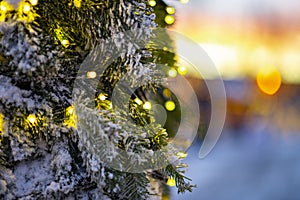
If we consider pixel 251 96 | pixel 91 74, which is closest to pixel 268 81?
pixel 251 96

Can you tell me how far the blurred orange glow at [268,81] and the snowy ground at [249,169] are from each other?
0.35 m

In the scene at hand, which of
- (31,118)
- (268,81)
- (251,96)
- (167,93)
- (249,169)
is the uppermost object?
(268,81)

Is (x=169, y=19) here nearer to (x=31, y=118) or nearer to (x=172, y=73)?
(x=172, y=73)

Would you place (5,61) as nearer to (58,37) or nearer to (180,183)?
(58,37)

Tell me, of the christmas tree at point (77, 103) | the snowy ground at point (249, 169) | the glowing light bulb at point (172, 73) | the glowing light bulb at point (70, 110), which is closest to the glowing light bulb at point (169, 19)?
the glowing light bulb at point (172, 73)

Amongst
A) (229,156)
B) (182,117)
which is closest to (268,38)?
(229,156)

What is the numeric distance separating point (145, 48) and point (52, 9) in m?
0.17

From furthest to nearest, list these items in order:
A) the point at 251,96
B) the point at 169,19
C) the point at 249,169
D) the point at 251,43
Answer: the point at 251,96 → the point at 251,43 → the point at 249,169 → the point at 169,19

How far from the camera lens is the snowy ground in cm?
160

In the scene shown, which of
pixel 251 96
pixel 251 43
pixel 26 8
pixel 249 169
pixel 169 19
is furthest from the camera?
pixel 251 96

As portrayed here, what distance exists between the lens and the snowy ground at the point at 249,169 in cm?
160

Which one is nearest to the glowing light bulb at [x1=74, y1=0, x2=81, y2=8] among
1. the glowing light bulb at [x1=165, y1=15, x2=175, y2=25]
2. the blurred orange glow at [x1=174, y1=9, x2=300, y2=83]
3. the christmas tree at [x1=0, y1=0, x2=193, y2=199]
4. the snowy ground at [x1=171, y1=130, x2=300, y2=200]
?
the christmas tree at [x1=0, y1=0, x2=193, y2=199]

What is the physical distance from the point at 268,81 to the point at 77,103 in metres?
2.01

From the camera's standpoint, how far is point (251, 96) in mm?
2309
